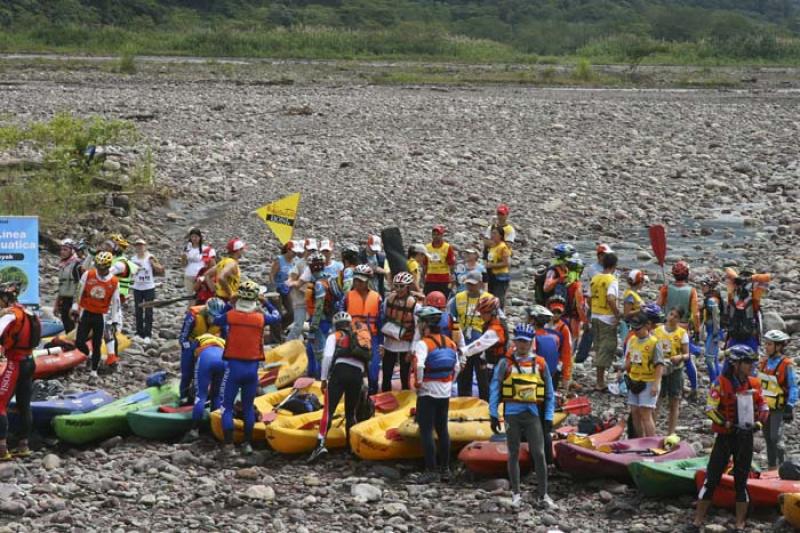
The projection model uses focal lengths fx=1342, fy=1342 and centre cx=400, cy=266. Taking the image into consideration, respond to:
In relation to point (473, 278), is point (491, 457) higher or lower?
lower

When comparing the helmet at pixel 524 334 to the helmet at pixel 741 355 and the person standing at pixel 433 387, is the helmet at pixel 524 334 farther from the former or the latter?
the helmet at pixel 741 355

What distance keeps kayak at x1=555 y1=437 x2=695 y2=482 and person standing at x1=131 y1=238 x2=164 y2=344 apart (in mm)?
6563

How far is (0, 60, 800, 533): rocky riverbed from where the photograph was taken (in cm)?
1077

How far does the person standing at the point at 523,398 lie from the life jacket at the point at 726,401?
1.37m

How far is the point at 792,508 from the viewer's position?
9773 millimetres

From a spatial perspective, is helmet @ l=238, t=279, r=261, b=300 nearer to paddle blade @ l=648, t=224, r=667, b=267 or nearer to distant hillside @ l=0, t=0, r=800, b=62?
paddle blade @ l=648, t=224, r=667, b=267

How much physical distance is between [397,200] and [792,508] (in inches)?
617

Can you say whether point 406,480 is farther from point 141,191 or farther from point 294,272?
point 141,191

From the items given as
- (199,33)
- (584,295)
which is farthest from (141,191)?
(199,33)

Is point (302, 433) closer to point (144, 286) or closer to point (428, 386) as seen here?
point (428, 386)

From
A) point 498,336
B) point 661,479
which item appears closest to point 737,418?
point 661,479

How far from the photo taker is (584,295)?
1470cm

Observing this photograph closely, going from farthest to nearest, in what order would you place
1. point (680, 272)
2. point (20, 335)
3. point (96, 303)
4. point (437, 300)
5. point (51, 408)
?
point (96, 303)
point (680, 272)
point (51, 408)
point (437, 300)
point (20, 335)

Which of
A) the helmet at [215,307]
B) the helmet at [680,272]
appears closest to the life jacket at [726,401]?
the helmet at [680,272]
